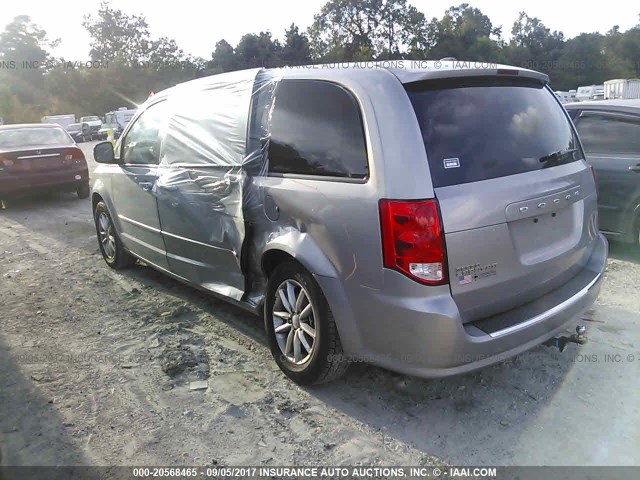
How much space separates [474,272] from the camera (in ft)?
8.91

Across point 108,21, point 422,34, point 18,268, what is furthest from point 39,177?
point 108,21

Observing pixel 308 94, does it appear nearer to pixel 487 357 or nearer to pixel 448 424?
pixel 487 357

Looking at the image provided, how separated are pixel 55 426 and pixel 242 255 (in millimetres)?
1458

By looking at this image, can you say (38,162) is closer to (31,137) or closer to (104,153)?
(31,137)

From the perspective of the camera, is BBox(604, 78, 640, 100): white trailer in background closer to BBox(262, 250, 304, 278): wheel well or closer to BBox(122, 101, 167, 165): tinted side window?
BBox(122, 101, 167, 165): tinted side window

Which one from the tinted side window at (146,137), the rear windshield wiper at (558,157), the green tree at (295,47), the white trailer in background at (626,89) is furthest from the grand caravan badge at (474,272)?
the green tree at (295,47)

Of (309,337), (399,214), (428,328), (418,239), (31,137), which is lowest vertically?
(309,337)

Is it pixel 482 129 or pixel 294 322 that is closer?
pixel 482 129

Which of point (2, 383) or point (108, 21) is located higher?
point (108, 21)

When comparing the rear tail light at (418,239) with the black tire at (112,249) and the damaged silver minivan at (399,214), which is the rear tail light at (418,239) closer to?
the damaged silver minivan at (399,214)

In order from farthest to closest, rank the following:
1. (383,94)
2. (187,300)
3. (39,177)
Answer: (39,177)
(187,300)
(383,94)

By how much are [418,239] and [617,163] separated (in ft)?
12.6

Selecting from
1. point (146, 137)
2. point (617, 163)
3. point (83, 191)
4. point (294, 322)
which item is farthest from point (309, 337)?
point (83, 191)

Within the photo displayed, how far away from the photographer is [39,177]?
1020cm
